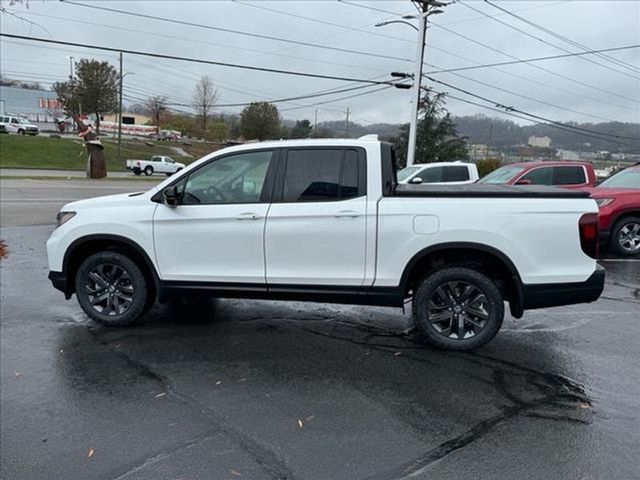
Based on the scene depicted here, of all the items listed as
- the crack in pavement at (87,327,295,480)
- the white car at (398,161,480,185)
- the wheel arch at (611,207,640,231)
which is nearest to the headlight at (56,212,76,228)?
the crack in pavement at (87,327,295,480)

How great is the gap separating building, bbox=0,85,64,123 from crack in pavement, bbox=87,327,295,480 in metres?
114

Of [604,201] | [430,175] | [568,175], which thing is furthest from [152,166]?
[604,201]

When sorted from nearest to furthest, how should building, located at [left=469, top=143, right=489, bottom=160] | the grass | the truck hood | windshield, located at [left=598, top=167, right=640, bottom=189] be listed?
1. the truck hood
2. windshield, located at [left=598, top=167, right=640, bottom=189]
3. building, located at [left=469, top=143, right=489, bottom=160]
4. the grass

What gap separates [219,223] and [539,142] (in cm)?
2398

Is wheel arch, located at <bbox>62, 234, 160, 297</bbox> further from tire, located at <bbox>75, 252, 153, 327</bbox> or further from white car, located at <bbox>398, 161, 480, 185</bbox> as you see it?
white car, located at <bbox>398, 161, 480, 185</bbox>

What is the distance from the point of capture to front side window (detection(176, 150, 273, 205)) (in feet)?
16.3

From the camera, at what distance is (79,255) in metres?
5.37

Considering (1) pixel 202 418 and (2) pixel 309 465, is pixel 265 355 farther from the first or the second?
(2) pixel 309 465

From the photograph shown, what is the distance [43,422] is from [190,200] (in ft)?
7.60

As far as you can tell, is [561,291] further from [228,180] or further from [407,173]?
[407,173]

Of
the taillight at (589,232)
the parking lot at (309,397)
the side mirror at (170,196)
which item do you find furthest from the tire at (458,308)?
the side mirror at (170,196)

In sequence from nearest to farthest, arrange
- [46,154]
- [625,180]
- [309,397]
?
[309,397]
[625,180]
[46,154]

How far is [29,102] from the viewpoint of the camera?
107m

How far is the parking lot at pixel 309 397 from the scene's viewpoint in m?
3.03
